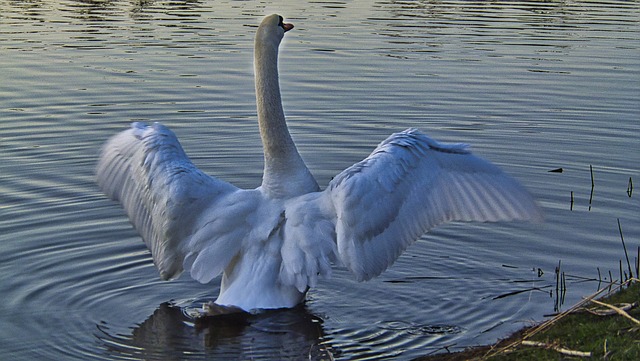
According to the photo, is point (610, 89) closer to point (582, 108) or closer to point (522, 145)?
point (582, 108)

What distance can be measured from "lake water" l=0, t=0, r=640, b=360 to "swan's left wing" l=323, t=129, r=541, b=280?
0.69 meters

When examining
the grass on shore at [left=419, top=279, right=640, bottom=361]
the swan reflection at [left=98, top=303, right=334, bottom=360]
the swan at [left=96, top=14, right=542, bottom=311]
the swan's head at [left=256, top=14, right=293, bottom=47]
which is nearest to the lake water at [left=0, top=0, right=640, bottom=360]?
the swan reflection at [left=98, top=303, right=334, bottom=360]

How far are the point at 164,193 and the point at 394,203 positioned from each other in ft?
5.56

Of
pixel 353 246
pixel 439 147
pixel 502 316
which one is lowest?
pixel 502 316

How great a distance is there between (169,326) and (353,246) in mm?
1632

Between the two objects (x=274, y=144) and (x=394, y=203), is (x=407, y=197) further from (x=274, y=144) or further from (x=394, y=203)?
(x=274, y=144)

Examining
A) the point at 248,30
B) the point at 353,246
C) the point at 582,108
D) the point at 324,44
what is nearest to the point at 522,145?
the point at 582,108

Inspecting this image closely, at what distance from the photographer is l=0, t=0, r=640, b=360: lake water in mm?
7773

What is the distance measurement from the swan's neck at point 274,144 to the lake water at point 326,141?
945mm

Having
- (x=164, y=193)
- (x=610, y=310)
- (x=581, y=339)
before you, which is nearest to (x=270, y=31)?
(x=164, y=193)

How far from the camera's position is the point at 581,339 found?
236 inches

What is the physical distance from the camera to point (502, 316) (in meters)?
7.90

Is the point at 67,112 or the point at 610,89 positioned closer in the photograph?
the point at 67,112

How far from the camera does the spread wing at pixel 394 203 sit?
716 centimetres
